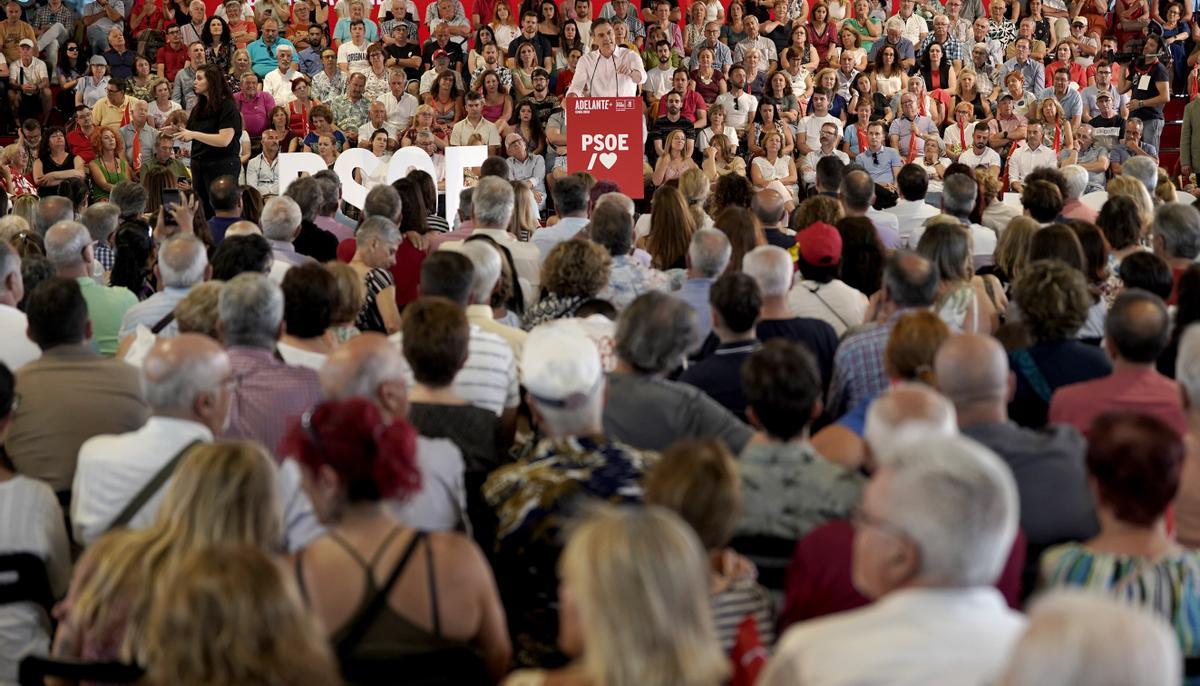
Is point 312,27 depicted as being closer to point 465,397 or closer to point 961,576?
point 465,397

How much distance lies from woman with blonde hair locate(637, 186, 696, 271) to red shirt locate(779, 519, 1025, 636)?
3952 millimetres

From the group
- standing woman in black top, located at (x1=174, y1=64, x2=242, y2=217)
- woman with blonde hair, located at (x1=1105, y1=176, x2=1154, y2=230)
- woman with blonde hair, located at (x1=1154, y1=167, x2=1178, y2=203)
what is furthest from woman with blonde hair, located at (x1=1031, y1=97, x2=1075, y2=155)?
standing woman in black top, located at (x1=174, y1=64, x2=242, y2=217)

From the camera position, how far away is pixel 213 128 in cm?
1154

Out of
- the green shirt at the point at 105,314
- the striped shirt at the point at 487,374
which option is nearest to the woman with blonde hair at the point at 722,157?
the green shirt at the point at 105,314

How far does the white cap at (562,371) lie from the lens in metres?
3.55

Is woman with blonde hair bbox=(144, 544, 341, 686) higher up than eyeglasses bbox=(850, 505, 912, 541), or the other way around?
eyeglasses bbox=(850, 505, 912, 541)

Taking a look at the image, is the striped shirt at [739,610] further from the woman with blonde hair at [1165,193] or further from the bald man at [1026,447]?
the woman with blonde hair at [1165,193]

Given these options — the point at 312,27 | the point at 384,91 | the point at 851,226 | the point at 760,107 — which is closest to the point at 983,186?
the point at 851,226

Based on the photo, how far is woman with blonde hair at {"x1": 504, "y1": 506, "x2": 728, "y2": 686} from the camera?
205 centimetres

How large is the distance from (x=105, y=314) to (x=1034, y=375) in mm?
3471

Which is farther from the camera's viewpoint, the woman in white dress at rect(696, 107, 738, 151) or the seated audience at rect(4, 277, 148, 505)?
the woman in white dress at rect(696, 107, 738, 151)

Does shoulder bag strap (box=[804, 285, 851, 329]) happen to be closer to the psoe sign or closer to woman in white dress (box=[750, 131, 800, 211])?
the psoe sign

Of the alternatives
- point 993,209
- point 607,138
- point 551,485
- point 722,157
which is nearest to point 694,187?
point 993,209

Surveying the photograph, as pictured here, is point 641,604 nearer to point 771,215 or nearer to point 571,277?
point 571,277
